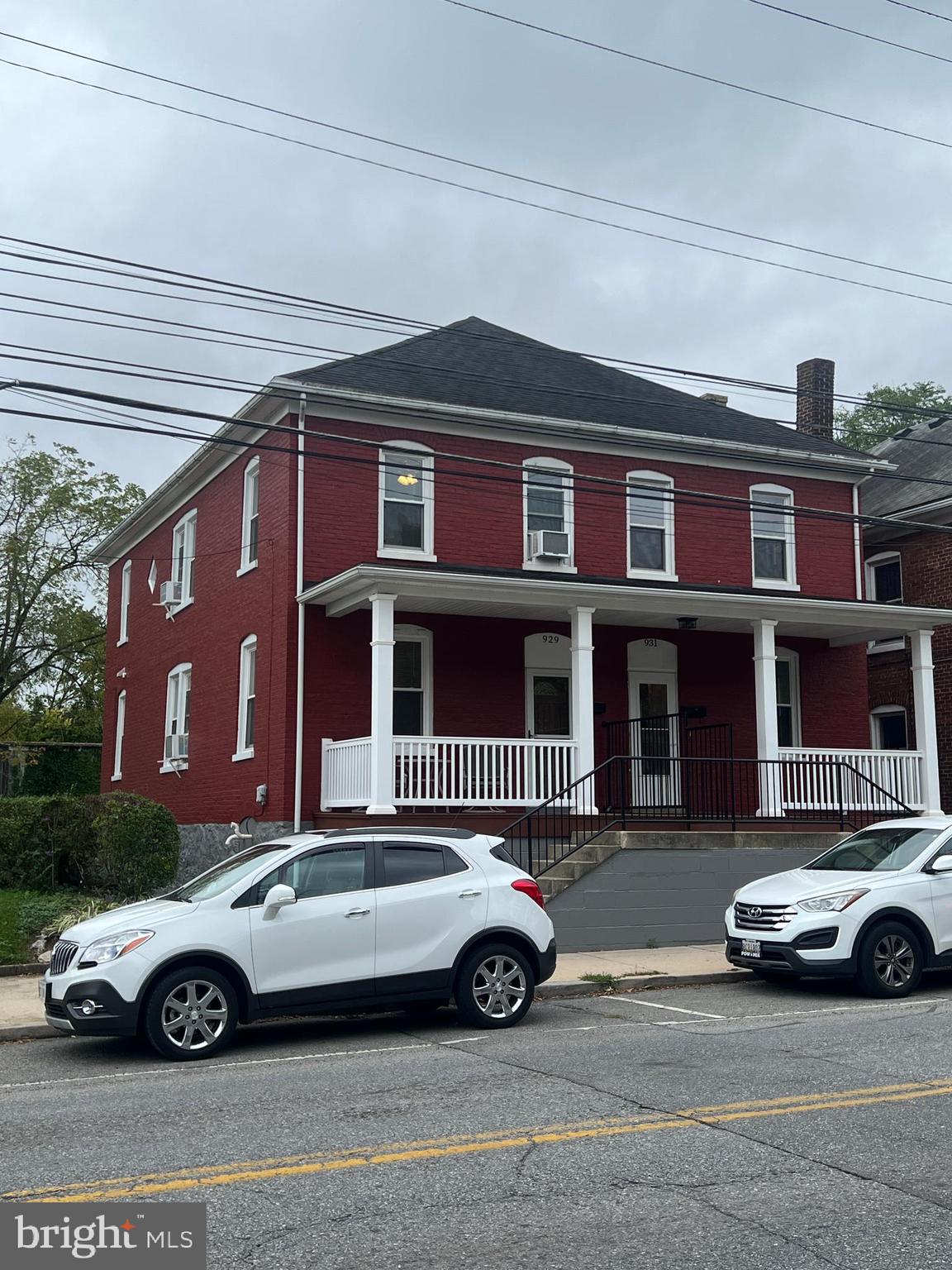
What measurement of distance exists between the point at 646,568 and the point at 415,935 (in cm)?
1274

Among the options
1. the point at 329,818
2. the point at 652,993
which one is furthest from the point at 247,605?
the point at 652,993

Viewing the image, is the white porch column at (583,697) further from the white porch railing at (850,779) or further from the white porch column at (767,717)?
the white porch railing at (850,779)

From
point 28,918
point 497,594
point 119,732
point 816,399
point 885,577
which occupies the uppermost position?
point 816,399

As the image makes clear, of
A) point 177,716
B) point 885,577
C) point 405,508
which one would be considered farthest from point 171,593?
point 885,577

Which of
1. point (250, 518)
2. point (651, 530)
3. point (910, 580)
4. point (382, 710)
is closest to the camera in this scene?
point (382, 710)

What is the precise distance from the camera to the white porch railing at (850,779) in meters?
19.6

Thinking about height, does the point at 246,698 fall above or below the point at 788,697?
below

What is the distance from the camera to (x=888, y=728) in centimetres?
2758

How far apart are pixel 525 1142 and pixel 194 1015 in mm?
3818

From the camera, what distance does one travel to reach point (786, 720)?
23.5 m

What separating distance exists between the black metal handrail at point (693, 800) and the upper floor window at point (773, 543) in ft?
11.8

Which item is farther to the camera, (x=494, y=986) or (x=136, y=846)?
(x=136, y=846)

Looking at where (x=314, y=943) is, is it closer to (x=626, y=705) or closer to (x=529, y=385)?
(x=529, y=385)

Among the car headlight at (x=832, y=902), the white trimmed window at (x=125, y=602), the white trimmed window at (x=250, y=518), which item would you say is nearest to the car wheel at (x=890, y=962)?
the car headlight at (x=832, y=902)
